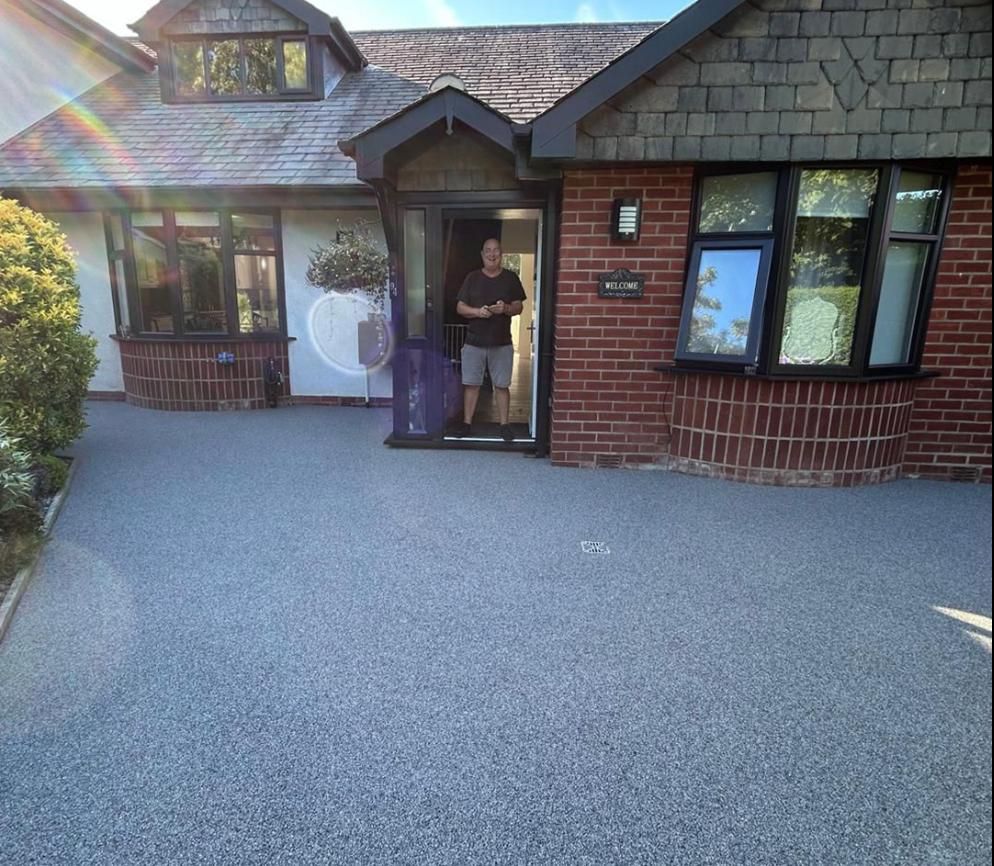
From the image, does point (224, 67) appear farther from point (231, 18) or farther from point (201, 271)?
point (201, 271)

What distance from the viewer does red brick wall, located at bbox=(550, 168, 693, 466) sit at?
14.3ft

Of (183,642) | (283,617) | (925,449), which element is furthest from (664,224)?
(183,642)

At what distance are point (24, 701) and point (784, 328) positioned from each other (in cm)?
480

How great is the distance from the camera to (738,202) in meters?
4.23

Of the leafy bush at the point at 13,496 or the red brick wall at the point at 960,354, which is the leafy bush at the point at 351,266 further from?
the red brick wall at the point at 960,354

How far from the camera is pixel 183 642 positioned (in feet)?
7.90

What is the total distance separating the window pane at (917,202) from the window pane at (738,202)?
873 mm

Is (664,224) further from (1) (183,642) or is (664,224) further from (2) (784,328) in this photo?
(1) (183,642)

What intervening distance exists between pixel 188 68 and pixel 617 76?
22.2 ft

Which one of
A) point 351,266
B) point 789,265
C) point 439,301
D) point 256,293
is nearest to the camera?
point 789,265

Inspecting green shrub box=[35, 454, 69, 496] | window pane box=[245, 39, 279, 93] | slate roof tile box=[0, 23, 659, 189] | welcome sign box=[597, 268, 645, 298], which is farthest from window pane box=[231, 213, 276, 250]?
welcome sign box=[597, 268, 645, 298]

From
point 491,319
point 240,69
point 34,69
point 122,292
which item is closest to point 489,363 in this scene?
point 491,319

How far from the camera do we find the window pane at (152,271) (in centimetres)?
682

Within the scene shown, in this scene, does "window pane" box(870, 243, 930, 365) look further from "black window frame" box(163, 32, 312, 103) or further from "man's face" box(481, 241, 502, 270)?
"black window frame" box(163, 32, 312, 103)
